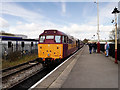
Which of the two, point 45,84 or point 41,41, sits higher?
point 41,41

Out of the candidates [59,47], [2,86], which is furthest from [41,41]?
[2,86]

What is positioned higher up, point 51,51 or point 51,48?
point 51,48

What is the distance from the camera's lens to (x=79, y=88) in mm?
3670

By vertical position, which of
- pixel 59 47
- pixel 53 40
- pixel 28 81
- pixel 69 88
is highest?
pixel 53 40

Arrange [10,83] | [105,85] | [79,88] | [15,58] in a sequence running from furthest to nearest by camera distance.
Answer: [15,58] → [10,83] → [105,85] → [79,88]

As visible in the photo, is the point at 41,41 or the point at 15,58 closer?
the point at 41,41

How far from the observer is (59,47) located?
27.4ft

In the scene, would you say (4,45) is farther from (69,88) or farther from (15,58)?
A: (69,88)

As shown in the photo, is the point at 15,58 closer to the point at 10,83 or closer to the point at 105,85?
the point at 10,83

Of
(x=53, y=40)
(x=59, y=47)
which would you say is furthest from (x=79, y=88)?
(x=53, y=40)

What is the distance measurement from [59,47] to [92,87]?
4.94 metres

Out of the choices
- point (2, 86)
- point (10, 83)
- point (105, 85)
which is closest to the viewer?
point (105, 85)

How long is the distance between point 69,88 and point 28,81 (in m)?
3.69

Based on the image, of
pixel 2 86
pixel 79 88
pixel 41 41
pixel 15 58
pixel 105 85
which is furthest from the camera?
pixel 15 58
